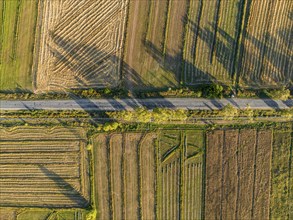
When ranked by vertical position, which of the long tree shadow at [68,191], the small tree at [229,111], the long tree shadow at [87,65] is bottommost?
the long tree shadow at [68,191]

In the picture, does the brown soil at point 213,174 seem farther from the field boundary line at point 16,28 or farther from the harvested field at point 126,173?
the field boundary line at point 16,28

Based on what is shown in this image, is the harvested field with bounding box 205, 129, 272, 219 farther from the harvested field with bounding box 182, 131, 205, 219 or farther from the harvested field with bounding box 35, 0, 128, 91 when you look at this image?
the harvested field with bounding box 35, 0, 128, 91

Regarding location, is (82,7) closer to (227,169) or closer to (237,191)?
(227,169)

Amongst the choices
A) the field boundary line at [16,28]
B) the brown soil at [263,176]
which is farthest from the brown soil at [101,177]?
the brown soil at [263,176]

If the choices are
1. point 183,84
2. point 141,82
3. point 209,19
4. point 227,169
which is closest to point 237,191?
point 227,169

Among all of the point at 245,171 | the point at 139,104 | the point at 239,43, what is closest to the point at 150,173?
the point at 139,104
